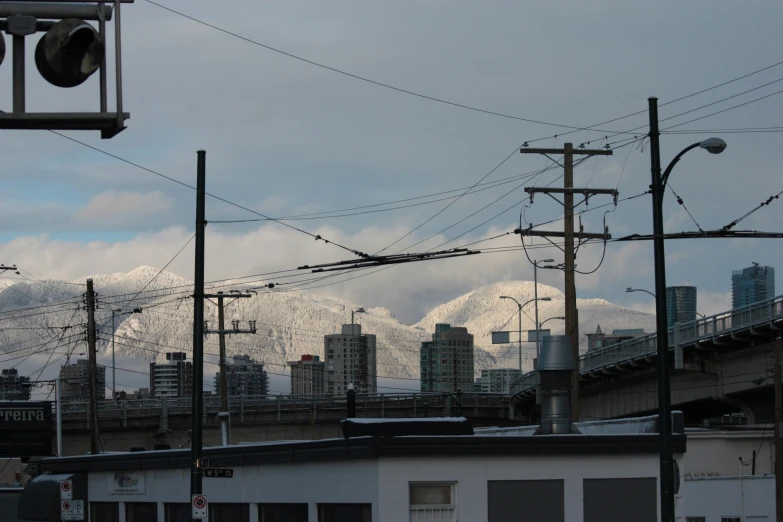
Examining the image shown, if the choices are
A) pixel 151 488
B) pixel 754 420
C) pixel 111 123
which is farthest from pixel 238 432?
pixel 111 123

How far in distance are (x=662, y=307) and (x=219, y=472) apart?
965 cm

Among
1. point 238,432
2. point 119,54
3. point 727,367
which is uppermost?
point 119,54

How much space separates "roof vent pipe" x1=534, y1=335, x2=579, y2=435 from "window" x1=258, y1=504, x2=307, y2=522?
20.3ft

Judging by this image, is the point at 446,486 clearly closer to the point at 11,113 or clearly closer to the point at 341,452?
the point at 341,452

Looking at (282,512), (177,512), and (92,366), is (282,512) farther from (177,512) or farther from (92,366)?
(92,366)

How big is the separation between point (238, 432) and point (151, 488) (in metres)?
59.6

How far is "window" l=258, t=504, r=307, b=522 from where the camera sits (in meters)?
24.0

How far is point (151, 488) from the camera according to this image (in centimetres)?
2838

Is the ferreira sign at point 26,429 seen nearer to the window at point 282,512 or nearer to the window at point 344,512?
the window at point 282,512

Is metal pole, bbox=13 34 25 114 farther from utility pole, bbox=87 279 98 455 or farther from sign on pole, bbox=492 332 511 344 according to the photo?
sign on pole, bbox=492 332 511 344

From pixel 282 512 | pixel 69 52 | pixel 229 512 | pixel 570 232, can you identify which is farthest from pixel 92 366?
pixel 69 52

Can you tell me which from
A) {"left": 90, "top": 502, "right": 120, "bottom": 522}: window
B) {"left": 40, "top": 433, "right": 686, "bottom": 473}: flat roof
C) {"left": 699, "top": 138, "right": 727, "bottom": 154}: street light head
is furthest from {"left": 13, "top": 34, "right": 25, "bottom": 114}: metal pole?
{"left": 90, "top": 502, "right": 120, "bottom": 522}: window

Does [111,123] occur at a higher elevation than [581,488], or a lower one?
higher

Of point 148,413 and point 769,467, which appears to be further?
point 148,413
